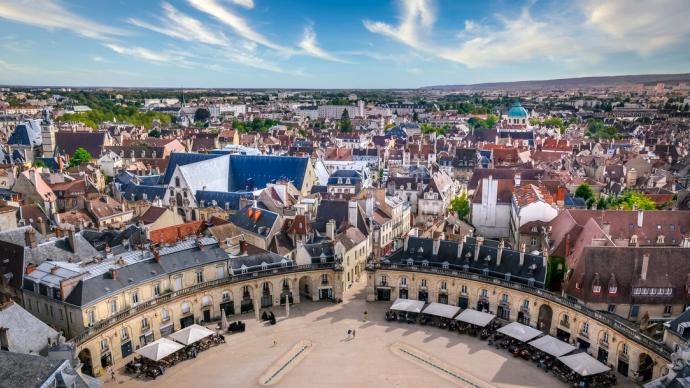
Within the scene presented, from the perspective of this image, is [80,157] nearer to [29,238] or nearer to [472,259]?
[29,238]

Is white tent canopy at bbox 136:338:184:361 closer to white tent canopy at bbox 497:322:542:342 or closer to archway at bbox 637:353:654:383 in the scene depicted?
white tent canopy at bbox 497:322:542:342

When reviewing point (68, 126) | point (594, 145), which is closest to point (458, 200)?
point (594, 145)

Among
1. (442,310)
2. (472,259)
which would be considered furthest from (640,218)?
(442,310)

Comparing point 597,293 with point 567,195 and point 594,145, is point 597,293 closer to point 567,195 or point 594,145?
point 567,195

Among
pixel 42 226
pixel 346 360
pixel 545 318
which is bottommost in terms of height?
pixel 346 360

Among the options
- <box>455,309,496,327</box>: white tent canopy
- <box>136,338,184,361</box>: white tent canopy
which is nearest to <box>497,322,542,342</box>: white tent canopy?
<box>455,309,496,327</box>: white tent canopy

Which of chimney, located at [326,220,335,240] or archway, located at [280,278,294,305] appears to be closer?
archway, located at [280,278,294,305]
